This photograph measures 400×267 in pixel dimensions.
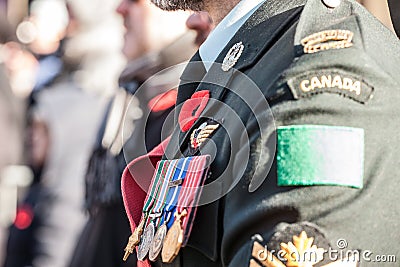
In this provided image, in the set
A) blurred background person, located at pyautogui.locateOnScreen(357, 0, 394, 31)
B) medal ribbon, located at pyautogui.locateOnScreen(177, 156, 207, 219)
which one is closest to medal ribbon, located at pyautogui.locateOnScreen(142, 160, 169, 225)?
medal ribbon, located at pyautogui.locateOnScreen(177, 156, 207, 219)

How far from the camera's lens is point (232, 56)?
1630 millimetres

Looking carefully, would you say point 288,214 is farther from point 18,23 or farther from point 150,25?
point 18,23

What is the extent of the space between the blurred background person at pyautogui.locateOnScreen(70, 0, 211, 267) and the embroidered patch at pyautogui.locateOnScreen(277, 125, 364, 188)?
1.88 meters

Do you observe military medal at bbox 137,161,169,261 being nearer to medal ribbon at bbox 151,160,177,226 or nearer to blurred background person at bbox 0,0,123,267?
medal ribbon at bbox 151,160,177,226

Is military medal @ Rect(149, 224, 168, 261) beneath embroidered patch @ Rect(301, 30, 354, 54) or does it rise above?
beneath

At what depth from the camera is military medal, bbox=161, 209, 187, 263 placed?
4.86ft

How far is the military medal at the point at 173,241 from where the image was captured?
148 centimetres

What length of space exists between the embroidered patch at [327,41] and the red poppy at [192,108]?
26 centimetres

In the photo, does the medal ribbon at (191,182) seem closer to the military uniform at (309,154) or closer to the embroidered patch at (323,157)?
the military uniform at (309,154)

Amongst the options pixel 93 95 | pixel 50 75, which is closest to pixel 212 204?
pixel 93 95

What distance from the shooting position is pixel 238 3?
181 centimetres

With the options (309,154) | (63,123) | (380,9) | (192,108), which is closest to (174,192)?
(192,108)

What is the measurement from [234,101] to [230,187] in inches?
6.6

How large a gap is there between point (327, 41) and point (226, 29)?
35cm
